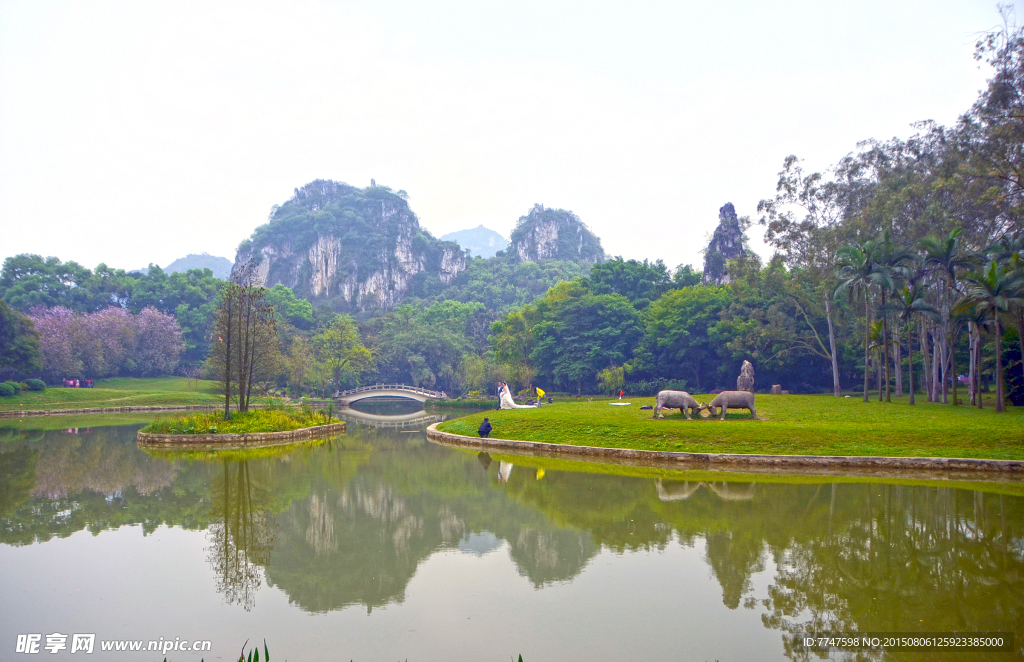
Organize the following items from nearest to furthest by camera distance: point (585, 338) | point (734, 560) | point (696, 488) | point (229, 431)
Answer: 1. point (734, 560)
2. point (696, 488)
3. point (229, 431)
4. point (585, 338)

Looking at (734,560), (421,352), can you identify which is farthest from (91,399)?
(734,560)

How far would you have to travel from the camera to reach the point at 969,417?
2220 cm

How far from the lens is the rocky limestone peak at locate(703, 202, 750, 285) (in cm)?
6499

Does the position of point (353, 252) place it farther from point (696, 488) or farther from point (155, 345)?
point (696, 488)

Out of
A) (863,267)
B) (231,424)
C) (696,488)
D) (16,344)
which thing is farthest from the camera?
(16,344)

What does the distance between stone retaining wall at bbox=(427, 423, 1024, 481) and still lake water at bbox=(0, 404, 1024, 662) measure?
1.73 meters

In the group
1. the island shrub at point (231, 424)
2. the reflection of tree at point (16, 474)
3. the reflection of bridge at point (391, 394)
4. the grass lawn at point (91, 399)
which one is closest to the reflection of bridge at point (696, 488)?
the reflection of tree at point (16, 474)

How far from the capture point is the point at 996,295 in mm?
22891

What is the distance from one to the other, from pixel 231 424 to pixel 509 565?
21589mm

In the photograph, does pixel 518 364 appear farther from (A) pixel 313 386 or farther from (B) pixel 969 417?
(B) pixel 969 417

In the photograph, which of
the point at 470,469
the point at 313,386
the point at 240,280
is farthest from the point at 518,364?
the point at 470,469

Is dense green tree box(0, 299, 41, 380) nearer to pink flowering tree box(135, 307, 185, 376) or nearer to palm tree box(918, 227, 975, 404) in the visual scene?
pink flowering tree box(135, 307, 185, 376)

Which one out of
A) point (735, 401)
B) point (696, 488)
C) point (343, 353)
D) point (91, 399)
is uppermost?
point (343, 353)

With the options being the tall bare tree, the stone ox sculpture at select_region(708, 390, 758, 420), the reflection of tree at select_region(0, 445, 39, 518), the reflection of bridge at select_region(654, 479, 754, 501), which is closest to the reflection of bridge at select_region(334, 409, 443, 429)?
the tall bare tree
